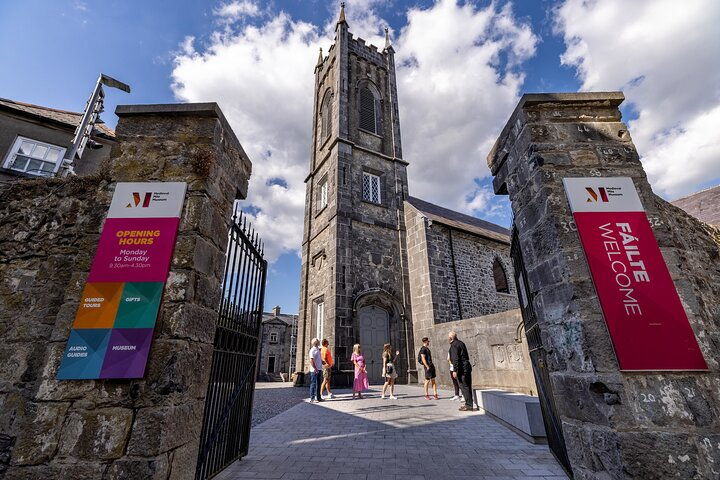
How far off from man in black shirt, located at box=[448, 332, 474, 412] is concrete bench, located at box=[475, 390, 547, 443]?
77 centimetres

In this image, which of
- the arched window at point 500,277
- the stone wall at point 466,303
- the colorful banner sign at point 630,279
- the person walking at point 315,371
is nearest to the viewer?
the colorful banner sign at point 630,279

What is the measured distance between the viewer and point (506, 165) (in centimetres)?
346

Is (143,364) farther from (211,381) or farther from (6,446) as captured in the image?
(6,446)

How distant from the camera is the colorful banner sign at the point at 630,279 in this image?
2.23 metres

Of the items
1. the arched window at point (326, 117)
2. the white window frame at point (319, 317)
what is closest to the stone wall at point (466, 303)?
the white window frame at point (319, 317)

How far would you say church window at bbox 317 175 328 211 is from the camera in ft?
50.2

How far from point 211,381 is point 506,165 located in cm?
378

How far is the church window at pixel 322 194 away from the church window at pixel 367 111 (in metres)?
3.81

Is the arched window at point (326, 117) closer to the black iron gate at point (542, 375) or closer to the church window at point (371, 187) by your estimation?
the church window at point (371, 187)

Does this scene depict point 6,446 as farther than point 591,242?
No

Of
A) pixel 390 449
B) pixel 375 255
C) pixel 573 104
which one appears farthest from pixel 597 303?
A: pixel 375 255

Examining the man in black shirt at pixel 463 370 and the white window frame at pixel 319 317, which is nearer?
the man in black shirt at pixel 463 370

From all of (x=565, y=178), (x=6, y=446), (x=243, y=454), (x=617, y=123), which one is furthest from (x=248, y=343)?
(x=617, y=123)

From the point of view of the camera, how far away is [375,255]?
44.1 ft
